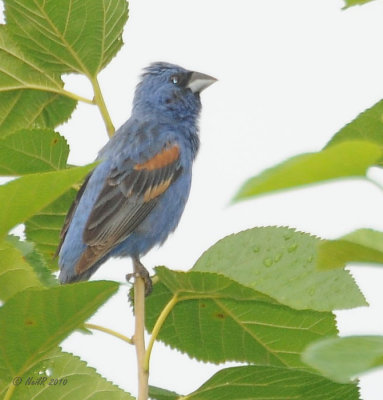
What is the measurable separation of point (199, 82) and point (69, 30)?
2415mm

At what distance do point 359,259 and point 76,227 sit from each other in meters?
3.69

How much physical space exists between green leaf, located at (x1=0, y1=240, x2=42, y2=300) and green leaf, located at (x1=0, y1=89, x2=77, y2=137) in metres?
1.19

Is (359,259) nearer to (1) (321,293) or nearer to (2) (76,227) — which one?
(1) (321,293)

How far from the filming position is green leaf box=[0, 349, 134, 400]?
98.4 inches

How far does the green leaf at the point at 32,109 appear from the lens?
3564mm

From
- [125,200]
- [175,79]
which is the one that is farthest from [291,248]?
[175,79]

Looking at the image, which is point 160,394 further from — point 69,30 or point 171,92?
point 171,92

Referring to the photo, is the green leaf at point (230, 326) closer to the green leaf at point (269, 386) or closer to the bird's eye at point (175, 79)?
the green leaf at point (269, 386)

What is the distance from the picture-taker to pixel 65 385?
8.36 feet

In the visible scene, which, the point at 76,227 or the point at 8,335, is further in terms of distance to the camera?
the point at 76,227

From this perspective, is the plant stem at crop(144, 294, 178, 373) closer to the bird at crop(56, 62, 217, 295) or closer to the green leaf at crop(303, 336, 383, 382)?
the bird at crop(56, 62, 217, 295)

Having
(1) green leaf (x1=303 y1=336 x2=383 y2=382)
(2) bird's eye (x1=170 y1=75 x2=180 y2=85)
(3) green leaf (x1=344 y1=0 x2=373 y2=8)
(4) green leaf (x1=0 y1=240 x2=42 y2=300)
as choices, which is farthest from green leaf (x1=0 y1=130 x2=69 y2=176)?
(2) bird's eye (x1=170 y1=75 x2=180 y2=85)

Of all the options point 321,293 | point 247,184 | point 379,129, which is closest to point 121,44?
point 321,293

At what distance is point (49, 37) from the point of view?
11.2 feet
